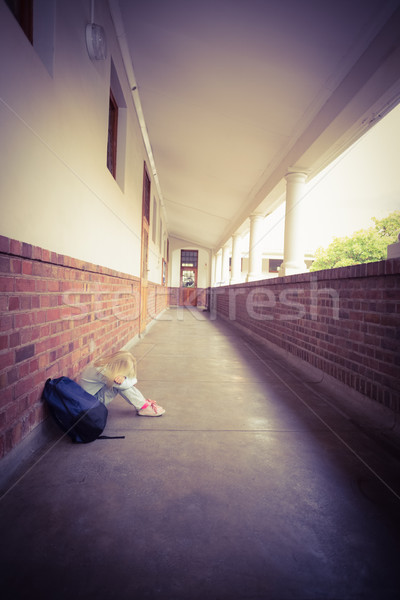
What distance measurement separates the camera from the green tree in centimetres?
2227

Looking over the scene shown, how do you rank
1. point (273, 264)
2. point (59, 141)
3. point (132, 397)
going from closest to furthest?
point (59, 141)
point (132, 397)
point (273, 264)

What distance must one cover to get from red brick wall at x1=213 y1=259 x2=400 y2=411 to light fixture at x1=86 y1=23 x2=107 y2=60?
286 centimetres

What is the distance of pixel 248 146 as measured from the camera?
18.5 feet

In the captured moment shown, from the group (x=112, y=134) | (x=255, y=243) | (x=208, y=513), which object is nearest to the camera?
(x=208, y=513)

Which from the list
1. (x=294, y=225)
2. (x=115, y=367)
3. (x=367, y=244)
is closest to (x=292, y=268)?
(x=294, y=225)

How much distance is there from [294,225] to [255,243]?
2736 mm

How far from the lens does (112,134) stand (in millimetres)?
4145

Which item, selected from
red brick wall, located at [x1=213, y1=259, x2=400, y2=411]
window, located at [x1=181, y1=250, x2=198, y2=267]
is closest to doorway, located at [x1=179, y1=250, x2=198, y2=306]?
window, located at [x1=181, y1=250, x2=198, y2=267]

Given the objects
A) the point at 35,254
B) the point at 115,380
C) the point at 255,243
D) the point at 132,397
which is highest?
the point at 255,243

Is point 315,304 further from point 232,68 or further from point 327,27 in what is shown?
point 232,68

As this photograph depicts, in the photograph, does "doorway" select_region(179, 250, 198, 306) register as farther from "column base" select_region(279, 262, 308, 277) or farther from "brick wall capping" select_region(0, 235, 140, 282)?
"brick wall capping" select_region(0, 235, 140, 282)

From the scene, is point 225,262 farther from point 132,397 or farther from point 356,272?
point 132,397

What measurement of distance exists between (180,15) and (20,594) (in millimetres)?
4722

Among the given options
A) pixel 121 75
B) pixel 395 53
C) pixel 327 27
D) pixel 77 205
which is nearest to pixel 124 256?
A: pixel 77 205
